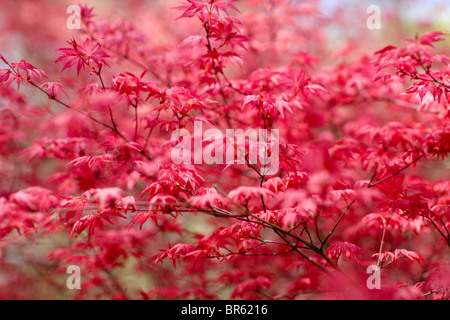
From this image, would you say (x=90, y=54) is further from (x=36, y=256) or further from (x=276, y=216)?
(x=36, y=256)

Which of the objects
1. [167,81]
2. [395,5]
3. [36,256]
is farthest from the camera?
[395,5]

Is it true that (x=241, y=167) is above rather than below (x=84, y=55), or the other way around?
below

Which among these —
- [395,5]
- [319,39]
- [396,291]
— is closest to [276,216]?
[396,291]

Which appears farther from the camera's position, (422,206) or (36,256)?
(36,256)

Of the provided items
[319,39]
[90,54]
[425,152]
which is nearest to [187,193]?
[90,54]

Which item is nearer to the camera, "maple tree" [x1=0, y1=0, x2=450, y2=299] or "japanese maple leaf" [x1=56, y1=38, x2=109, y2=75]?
"maple tree" [x1=0, y1=0, x2=450, y2=299]

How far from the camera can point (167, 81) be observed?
139 inches

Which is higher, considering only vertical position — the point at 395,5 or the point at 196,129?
the point at 395,5

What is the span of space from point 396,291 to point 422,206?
567 millimetres

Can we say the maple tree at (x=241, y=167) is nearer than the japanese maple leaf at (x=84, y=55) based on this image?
Yes

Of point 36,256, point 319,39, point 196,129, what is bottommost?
point 36,256

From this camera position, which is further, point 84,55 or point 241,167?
point 241,167

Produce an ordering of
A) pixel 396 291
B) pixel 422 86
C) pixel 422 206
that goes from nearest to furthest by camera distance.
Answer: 1. pixel 396 291
2. pixel 422 206
3. pixel 422 86

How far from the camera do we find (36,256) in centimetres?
459
